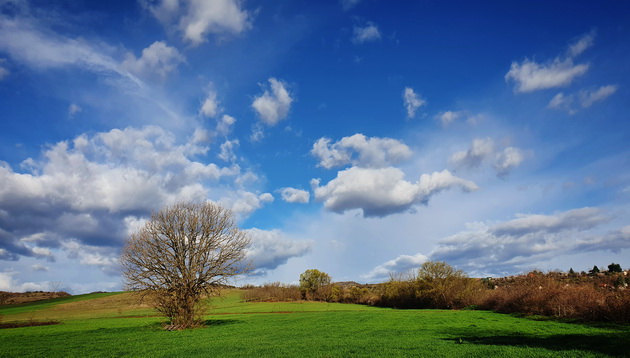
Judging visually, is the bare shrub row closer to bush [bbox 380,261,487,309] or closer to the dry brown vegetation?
the dry brown vegetation

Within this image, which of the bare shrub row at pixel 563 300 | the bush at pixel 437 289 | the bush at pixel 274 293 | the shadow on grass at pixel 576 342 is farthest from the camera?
the bush at pixel 274 293

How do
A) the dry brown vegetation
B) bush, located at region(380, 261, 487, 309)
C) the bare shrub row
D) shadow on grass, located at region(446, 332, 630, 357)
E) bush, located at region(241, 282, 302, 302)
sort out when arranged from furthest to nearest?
bush, located at region(241, 282, 302, 302) < bush, located at region(380, 261, 487, 309) < the dry brown vegetation < the bare shrub row < shadow on grass, located at region(446, 332, 630, 357)

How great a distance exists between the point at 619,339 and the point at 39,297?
147120 mm

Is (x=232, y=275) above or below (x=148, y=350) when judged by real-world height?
above

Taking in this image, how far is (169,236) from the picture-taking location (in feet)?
119

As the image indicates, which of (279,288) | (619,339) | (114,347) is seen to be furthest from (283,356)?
(279,288)

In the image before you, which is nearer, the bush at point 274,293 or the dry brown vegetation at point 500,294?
the dry brown vegetation at point 500,294

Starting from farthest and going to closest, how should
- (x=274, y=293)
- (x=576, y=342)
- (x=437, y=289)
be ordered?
(x=274, y=293)
(x=437, y=289)
(x=576, y=342)

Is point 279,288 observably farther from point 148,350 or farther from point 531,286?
point 148,350

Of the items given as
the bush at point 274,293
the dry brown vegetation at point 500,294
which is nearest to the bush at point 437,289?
the dry brown vegetation at point 500,294

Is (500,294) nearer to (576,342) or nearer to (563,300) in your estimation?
(563,300)

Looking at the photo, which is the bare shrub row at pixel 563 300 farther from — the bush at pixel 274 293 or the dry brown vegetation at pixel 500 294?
the bush at pixel 274 293

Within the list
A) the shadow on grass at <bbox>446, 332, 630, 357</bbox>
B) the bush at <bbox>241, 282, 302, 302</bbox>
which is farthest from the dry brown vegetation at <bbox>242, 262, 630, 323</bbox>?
the shadow on grass at <bbox>446, 332, 630, 357</bbox>

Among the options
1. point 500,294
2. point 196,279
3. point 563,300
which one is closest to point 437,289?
point 500,294
